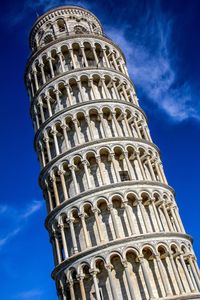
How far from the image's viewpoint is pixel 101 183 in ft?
88.6

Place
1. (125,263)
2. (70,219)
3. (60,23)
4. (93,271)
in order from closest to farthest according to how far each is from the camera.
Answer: (125,263)
(93,271)
(70,219)
(60,23)

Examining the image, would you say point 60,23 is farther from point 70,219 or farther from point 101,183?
point 70,219

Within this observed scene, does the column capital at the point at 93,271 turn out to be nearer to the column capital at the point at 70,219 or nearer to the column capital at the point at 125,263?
the column capital at the point at 125,263

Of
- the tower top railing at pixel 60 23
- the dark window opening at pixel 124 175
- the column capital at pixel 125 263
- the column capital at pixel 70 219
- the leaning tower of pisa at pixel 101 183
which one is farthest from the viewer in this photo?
the tower top railing at pixel 60 23

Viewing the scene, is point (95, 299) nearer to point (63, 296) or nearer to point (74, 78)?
point (63, 296)

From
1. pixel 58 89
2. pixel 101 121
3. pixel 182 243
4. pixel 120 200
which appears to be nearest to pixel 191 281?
pixel 182 243

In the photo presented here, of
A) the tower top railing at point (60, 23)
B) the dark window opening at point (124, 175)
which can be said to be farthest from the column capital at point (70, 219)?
the tower top railing at point (60, 23)

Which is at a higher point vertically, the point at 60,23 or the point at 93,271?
the point at 60,23

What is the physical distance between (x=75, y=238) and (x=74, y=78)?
41.1 ft

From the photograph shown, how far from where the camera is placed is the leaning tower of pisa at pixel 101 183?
79.1ft

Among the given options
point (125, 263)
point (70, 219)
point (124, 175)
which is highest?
point (124, 175)

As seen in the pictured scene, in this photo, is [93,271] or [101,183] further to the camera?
[101,183]

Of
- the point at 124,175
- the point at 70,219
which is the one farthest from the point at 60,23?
the point at 70,219

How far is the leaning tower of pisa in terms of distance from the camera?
79.1 ft
